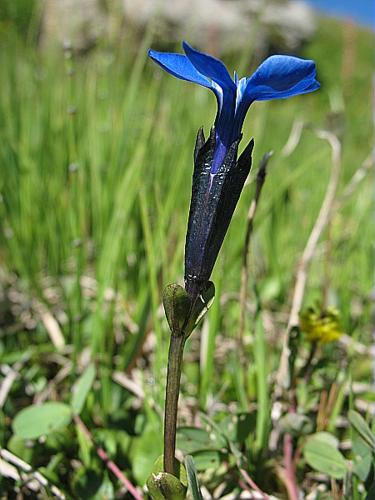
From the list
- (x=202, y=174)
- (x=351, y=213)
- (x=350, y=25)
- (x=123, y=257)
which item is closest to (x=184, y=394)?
(x=123, y=257)

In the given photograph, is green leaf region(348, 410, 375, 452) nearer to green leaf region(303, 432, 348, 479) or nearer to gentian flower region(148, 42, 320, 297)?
green leaf region(303, 432, 348, 479)

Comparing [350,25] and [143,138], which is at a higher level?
[350,25]

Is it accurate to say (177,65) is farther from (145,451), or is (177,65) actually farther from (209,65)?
(145,451)

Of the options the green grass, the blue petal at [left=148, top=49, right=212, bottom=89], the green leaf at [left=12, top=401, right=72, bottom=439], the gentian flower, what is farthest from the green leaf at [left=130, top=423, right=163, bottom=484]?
the blue petal at [left=148, top=49, right=212, bottom=89]

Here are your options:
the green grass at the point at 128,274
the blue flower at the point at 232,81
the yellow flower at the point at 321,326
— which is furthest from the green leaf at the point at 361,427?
the blue flower at the point at 232,81

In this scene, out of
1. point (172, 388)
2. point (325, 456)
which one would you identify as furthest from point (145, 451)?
point (172, 388)

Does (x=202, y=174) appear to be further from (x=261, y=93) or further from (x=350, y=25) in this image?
(x=350, y=25)
